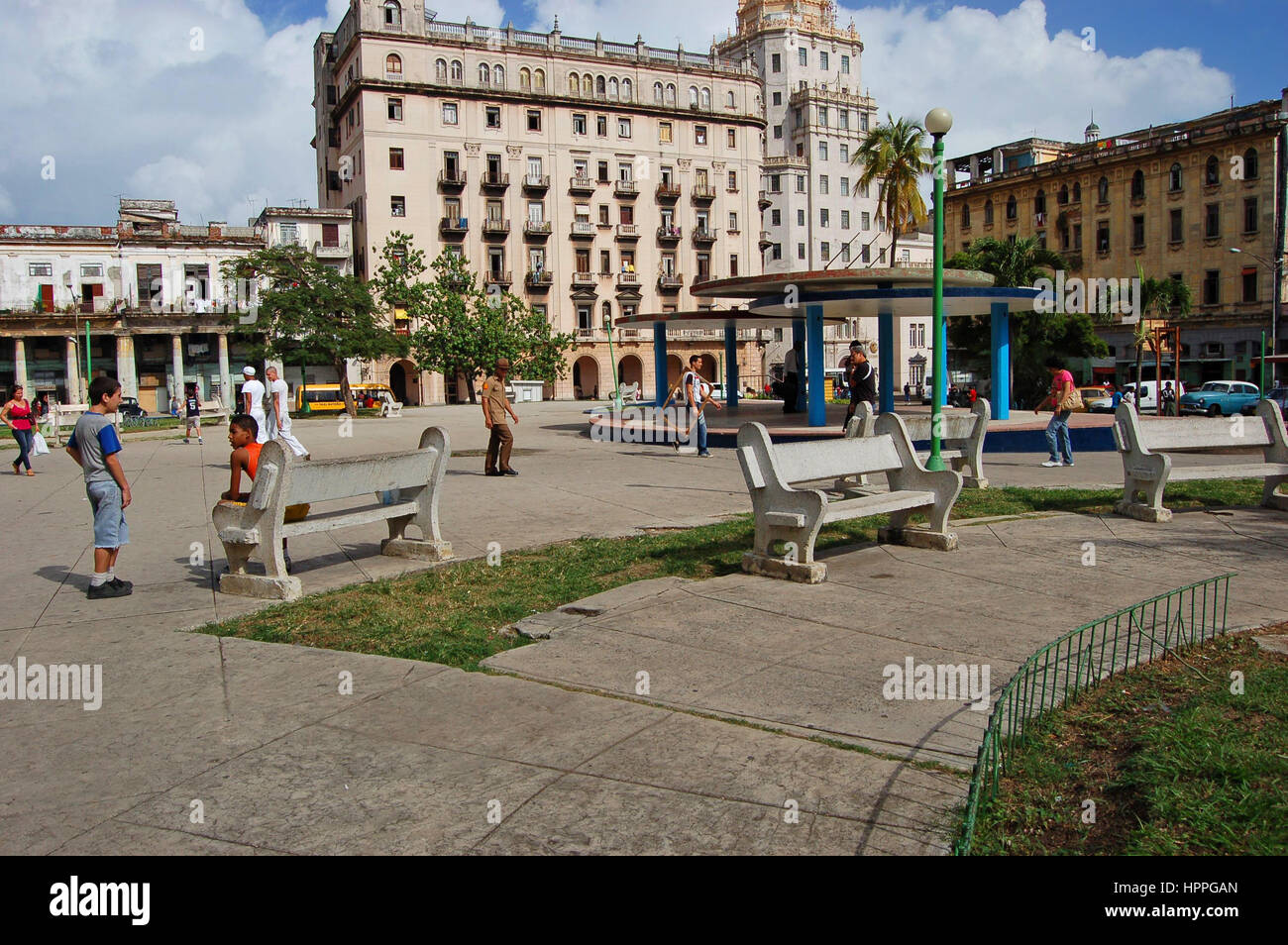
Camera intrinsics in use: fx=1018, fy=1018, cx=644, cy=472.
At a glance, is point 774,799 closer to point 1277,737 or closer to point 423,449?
point 1277,737

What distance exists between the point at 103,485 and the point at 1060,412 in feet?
41.9

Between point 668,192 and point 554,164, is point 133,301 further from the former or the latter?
point 668,192

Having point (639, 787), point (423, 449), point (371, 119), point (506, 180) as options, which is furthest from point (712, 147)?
point (639, 787)

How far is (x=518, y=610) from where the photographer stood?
620cm

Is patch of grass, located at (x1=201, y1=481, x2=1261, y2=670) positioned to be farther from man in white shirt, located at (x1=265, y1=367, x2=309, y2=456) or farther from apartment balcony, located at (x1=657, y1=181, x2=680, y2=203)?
apartment balcony, located at (x1=657, y1=181, x2=680, y2=203)

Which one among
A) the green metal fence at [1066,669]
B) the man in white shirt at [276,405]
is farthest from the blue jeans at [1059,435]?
the man in white shirt at [276,405]

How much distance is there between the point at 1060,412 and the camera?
15078mm

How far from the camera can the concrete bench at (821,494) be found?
6.90 metres

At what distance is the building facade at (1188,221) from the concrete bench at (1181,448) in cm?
4235

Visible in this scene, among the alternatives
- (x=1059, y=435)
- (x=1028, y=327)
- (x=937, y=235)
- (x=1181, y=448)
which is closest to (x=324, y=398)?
(x=1028, y=327)

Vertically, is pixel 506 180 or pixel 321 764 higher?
pixel 506 180

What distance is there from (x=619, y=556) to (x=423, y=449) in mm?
1817

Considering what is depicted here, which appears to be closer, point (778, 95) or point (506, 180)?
point (506, 180)

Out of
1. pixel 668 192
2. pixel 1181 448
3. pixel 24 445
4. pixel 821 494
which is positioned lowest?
pixel 821 494
